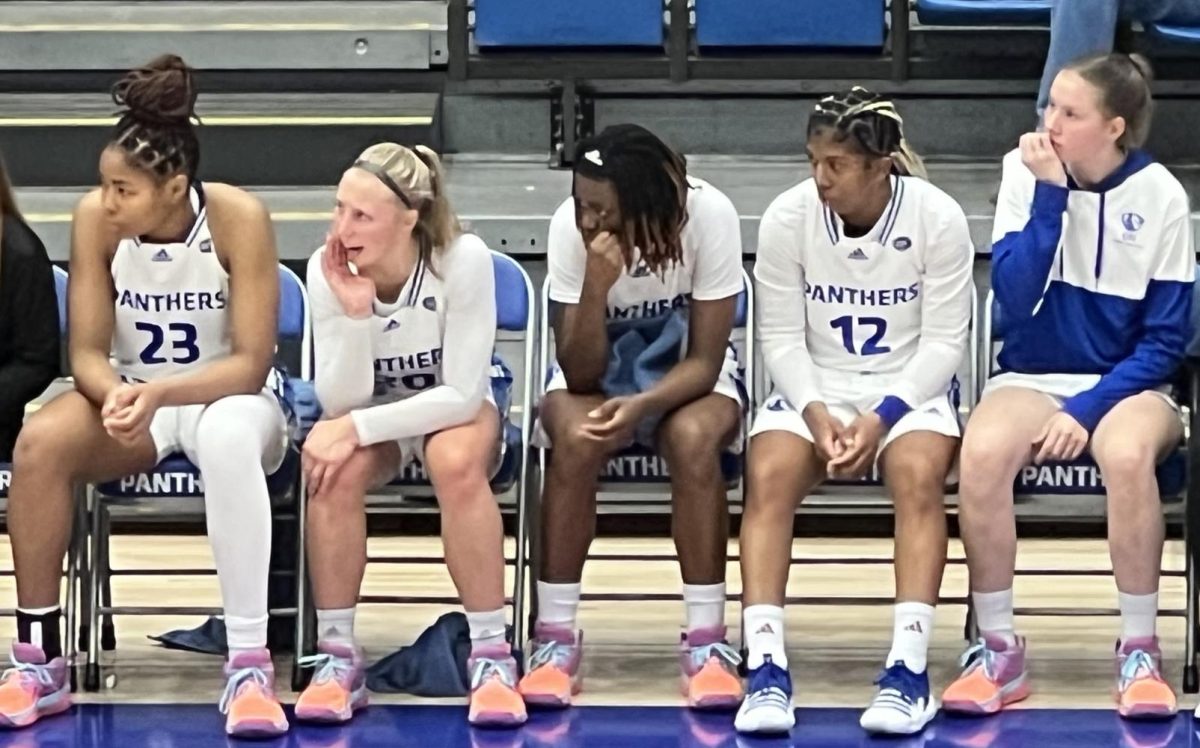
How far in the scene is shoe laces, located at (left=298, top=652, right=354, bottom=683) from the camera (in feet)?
10.9

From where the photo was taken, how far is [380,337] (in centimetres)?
346

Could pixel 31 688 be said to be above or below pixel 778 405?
below

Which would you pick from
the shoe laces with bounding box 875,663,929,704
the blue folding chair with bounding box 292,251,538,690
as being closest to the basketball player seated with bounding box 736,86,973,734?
the shoe laces with bounding box 875,663,929,704

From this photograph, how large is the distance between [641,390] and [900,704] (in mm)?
729

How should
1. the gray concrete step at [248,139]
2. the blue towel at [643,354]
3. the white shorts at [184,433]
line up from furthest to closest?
the gray concrete step at [248,139] < the blue towel at [643,354] < the white shorts at [184,433]

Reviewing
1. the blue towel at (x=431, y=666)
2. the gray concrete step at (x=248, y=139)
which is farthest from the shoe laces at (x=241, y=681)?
the gray concrete step at (x=248, y=139)

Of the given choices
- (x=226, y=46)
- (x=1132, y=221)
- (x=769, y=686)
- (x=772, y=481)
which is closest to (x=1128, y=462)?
(x=1132, y=221)

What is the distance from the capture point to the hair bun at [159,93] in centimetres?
331

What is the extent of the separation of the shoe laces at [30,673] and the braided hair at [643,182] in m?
1.26

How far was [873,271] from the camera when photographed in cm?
351

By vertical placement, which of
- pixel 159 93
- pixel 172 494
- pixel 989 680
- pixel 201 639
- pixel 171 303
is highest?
pixel 159 93

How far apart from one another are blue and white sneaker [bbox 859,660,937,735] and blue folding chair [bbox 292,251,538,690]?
727 millimetres

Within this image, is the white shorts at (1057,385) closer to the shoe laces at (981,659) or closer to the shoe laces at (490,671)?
the shoe laces at (981,659)

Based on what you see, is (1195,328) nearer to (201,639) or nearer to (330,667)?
(330,667)
